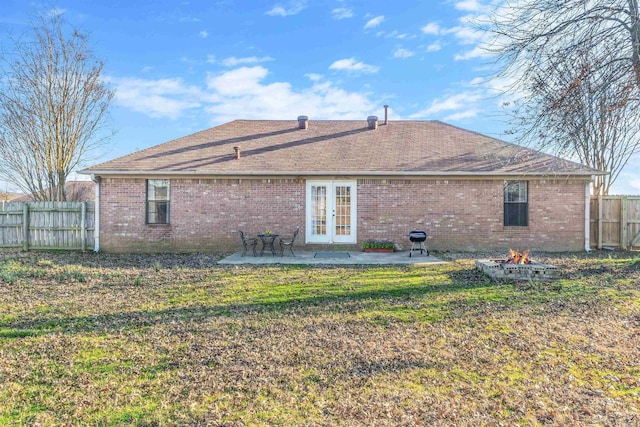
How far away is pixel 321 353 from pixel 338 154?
31.0 ft

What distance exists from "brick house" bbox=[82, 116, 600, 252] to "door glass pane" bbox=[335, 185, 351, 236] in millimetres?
34

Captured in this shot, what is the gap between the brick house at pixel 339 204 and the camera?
1132 cm

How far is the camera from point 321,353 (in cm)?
361

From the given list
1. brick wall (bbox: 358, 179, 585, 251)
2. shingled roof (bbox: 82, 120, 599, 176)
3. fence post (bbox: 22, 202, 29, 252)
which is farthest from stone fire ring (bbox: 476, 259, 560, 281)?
fence post (bbox: 22, 202, 29, 252)

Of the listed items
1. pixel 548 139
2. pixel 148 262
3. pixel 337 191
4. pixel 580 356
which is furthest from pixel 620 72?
pixel 148 262

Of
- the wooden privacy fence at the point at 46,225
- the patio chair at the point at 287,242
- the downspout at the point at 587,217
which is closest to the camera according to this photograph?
the patio chair at the point at 287,242

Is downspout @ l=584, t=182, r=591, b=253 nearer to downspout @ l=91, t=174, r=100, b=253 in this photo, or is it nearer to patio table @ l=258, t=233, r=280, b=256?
patio table @ l=258, t=233, r=280, b=256

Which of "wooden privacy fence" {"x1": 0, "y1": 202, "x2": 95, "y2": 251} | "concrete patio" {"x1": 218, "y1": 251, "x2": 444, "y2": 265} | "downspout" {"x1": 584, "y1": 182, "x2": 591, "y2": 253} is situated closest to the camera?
"concrete patio" {"x1": 218, "y1": 251, "x2": 444, "y2": 265}

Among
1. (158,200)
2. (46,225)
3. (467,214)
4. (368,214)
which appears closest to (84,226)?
(46,225)

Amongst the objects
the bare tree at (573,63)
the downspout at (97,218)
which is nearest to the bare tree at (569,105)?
the bare tree at (573,63)

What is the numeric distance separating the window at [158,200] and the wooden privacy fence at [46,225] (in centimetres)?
213

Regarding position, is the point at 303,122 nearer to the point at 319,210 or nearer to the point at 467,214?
the point at 319,210

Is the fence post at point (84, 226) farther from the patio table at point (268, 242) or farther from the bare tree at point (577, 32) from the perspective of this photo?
the bare tree at point (577, 32)

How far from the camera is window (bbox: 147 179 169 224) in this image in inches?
456
